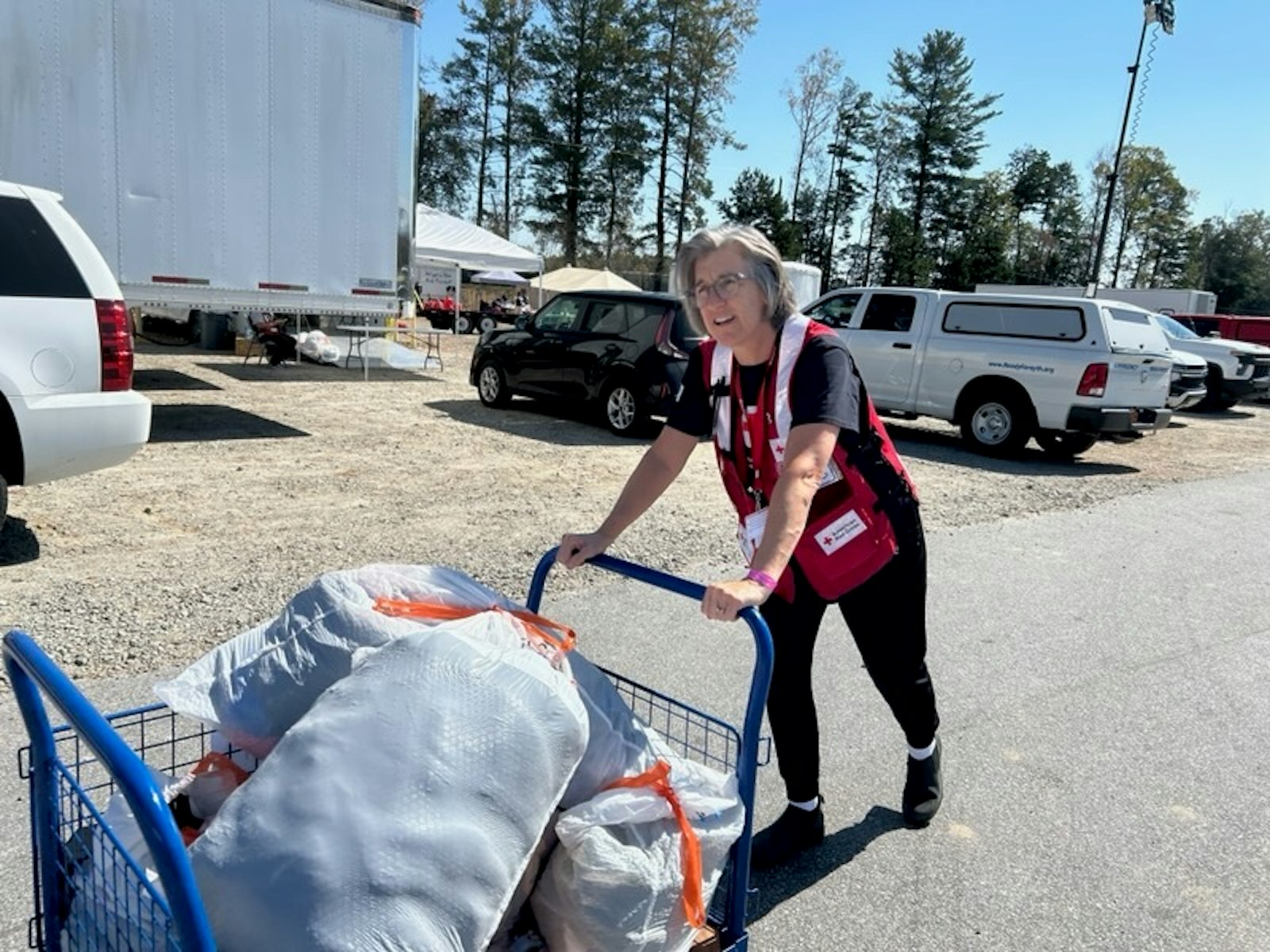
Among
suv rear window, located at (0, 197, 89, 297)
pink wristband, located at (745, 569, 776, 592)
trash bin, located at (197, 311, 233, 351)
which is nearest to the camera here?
pink wristband, located at (745, 569, 776, 592)

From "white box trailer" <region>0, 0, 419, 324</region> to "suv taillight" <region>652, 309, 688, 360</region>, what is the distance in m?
2.87

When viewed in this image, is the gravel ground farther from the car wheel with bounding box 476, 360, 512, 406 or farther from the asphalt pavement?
the asphalt pavement

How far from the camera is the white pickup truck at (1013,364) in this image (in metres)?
10.9

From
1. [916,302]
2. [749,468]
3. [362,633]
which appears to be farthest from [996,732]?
[916,302]

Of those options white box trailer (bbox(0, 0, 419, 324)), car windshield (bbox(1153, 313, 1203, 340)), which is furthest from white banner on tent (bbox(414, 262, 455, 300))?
white box trailer (bbox(0, 0, 419, 324))

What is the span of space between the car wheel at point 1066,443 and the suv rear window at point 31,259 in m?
10.3

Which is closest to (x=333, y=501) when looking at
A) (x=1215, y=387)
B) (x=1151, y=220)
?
(x=1215, y=387)

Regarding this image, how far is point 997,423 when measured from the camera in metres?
11.6

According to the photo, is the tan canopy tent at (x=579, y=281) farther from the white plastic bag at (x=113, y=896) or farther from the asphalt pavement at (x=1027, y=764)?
the white plastic bag at (x=113, y=896)

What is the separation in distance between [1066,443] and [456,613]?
39.3 feet

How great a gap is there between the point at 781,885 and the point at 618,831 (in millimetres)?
1317

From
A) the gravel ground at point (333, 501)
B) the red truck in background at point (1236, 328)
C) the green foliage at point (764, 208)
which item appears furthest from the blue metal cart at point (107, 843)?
the green foliage at point (764, 208)

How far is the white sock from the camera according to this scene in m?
3.13

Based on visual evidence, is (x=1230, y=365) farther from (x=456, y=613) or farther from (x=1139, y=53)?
(x=456, y=613)
